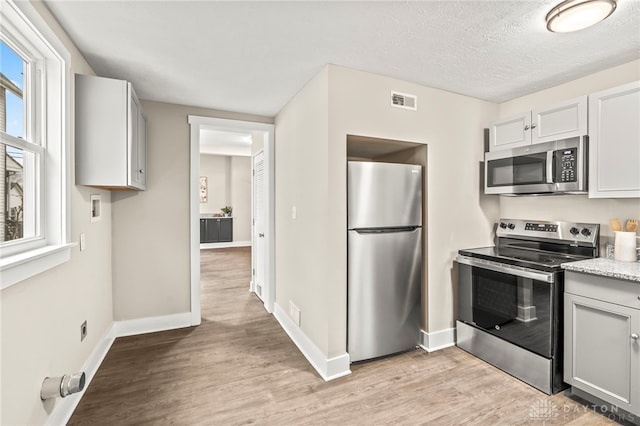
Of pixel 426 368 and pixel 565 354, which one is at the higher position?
pixel 565 354

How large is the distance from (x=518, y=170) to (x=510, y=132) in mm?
384

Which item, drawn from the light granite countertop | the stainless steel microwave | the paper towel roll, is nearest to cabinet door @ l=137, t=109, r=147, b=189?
the stainless steel microwave

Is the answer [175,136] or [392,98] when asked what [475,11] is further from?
[175,136]

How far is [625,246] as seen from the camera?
6.93 ft

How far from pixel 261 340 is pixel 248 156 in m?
6.85

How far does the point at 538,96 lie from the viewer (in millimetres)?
2812

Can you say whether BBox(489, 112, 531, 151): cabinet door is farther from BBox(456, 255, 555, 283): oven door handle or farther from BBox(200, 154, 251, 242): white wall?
BBox(200, 154, 251, 242): white wall

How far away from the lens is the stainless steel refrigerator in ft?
7.84

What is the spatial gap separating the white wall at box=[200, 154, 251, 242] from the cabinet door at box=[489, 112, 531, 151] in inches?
290

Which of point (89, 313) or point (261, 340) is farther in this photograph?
point (261, 340)

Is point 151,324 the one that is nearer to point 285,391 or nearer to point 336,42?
point 285,391

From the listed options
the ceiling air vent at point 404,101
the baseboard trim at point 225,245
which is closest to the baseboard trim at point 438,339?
the ceiling air vent at point 404,101

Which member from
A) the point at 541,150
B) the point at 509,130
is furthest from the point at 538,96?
the point at 541,150

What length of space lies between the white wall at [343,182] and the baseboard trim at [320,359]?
59mm
